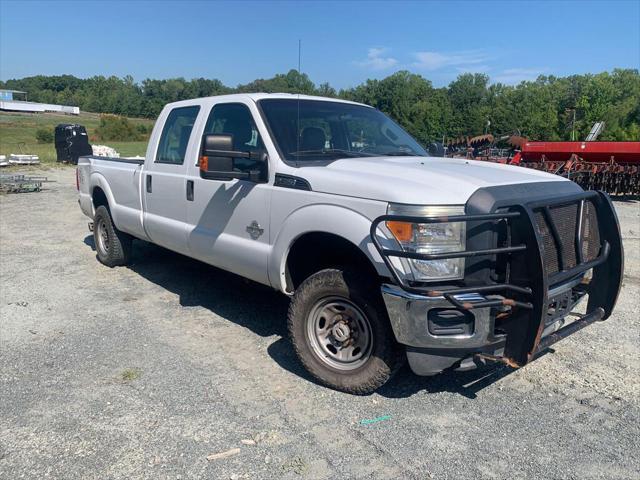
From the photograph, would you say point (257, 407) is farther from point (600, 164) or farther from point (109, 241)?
point (600, 164)

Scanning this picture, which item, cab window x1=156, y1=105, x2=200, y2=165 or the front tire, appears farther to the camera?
cab window x1=156, y1=105, x2=200, y2=165

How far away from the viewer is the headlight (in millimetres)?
3164

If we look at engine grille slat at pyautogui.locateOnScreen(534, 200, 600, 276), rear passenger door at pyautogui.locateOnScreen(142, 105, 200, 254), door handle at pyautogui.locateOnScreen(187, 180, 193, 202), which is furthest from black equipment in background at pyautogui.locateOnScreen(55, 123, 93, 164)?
engine grille slat at pyautogui.locateOnScreen(534, 200, 600, 276)

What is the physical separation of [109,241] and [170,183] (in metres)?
2.23

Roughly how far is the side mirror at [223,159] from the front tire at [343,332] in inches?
39.0

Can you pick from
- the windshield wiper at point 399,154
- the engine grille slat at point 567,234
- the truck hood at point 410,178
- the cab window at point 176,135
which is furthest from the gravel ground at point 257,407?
the windshield wiper at point 399,154

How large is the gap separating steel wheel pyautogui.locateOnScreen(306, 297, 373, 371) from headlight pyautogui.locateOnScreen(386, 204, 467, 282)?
0.62 meters

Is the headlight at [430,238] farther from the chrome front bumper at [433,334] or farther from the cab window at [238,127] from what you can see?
the cab window at [238,127]

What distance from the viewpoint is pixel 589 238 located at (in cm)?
386

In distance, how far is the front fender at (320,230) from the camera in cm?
338

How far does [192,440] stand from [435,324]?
1597mm

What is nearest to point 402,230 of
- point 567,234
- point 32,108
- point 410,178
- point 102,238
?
point 410,178

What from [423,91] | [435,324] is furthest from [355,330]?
[423,91]

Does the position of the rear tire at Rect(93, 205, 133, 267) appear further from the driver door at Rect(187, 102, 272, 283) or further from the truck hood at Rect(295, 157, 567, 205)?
the truck hood at Rect(295, 157, 567, 205)
